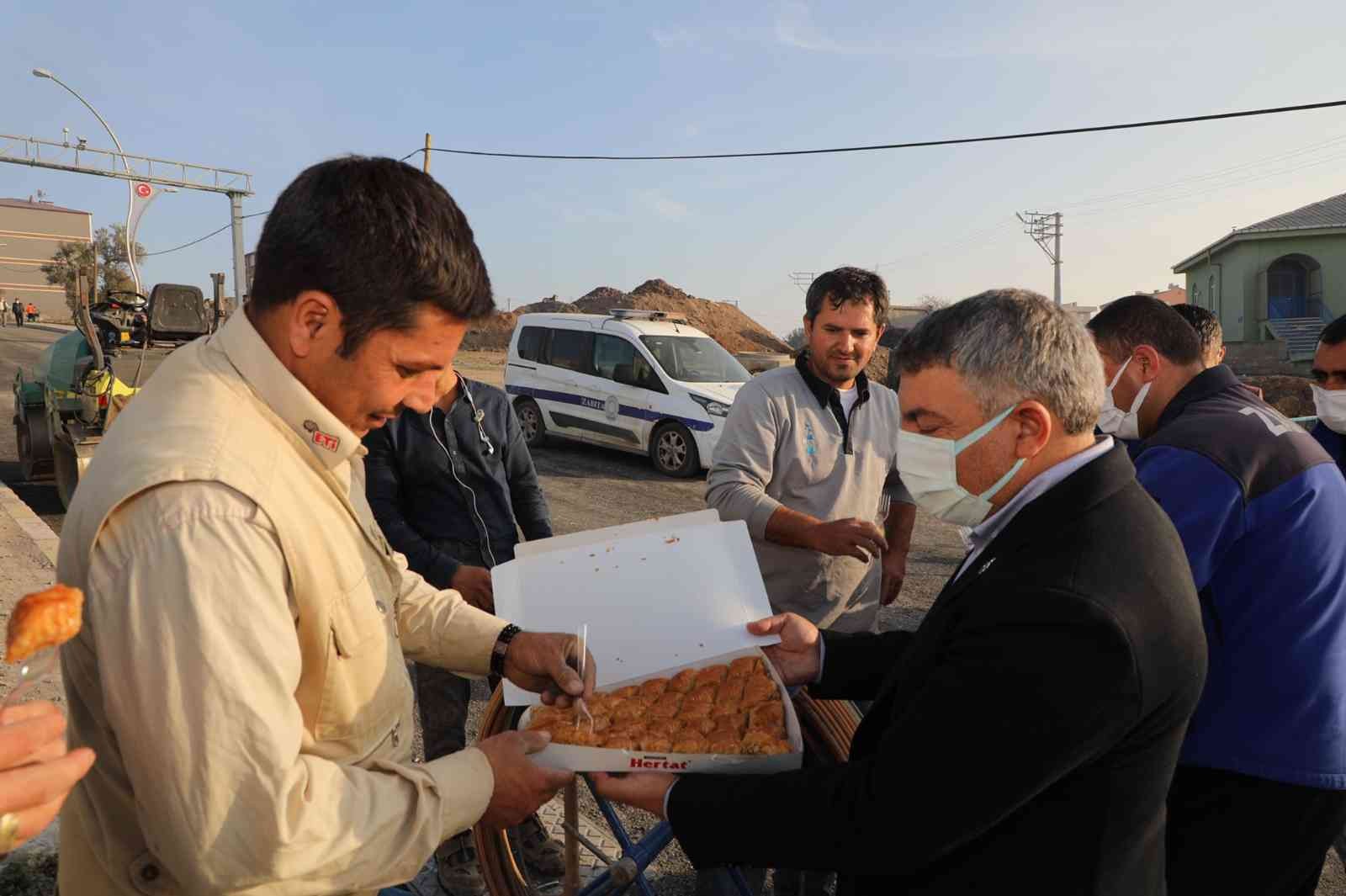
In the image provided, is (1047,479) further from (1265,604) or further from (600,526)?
(600,526)

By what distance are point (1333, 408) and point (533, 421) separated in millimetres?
11186

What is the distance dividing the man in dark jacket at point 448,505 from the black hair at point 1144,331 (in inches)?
82.8

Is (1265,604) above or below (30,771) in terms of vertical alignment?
below

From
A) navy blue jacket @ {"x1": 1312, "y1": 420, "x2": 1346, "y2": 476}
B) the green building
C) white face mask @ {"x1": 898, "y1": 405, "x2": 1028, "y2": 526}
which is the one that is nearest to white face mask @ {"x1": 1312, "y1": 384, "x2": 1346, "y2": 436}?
navy blue jacket @ {"x1": 1312, "y1": 420, "x2": 1346, "y2": 476}

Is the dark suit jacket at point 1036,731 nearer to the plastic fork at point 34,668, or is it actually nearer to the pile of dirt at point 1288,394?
the plastic fork at point 34,668

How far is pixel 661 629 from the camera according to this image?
2176mm

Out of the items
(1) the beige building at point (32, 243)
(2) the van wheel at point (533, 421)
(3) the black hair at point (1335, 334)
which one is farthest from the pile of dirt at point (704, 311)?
(1) the beige building at point (32, 243)

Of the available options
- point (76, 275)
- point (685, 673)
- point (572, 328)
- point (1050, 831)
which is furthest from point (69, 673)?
point (572, 328)

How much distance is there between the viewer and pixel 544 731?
1.82 m

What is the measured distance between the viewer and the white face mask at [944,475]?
68.9 inches

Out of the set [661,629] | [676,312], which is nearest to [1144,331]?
[661,629]

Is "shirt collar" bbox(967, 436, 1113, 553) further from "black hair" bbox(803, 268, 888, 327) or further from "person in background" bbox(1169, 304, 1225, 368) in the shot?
"person in background" bbox(1169, 304, 1225, 368)

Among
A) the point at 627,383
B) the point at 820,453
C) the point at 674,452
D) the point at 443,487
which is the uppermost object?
the point at 627,383

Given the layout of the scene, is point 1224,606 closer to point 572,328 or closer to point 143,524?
point 143,524
